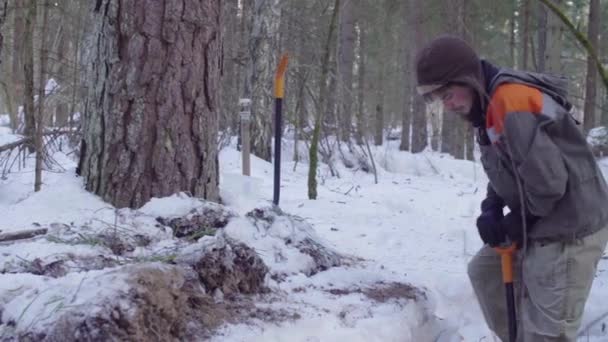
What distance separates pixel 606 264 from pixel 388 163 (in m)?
7.48

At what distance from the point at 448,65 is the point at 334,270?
1352 millimetres

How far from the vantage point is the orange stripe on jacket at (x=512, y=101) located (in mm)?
2383

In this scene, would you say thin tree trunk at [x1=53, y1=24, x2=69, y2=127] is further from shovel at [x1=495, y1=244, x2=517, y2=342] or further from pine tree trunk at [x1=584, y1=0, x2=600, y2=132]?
pine tree trunk at [x1=584, y1=0, x2=600, y2=132]

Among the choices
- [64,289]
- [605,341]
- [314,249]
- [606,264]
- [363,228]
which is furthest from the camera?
[363,228]

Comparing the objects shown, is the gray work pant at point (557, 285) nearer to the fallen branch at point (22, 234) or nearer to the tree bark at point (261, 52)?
the fallen branch at point (22, 234)

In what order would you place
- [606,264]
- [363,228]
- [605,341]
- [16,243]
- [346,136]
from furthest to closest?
[346,136] < [363,228] < [606,264] < [605,341] < [16,243]

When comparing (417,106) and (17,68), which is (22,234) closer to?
(17,68)

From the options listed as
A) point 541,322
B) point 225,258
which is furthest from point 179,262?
point 541,322

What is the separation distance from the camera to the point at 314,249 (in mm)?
3516

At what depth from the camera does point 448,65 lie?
2.56 meters

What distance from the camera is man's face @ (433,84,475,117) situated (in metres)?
2.64

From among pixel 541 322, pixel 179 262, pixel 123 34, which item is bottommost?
pixel 541 322

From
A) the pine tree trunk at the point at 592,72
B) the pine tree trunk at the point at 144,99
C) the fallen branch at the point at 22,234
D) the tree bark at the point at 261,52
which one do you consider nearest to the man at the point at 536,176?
the pine tree trunk at the point at 144,99

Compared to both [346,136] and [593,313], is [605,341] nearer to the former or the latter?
[593,313]
